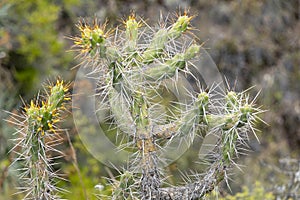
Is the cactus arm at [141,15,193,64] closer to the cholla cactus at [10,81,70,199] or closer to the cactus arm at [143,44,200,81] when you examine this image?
the cactus arm at [143,44,200,81]

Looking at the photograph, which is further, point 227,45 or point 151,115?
point 227,45

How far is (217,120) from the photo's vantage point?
345 centimetres

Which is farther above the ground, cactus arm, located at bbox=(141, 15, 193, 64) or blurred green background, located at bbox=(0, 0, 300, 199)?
cactus arm, located at bbox=(141, 15, 193, 64)

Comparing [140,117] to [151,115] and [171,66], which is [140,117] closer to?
[151,115]

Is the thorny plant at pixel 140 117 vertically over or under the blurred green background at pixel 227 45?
over

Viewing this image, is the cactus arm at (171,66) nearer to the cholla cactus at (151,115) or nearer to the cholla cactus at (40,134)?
the cholla cactus at (151,115)

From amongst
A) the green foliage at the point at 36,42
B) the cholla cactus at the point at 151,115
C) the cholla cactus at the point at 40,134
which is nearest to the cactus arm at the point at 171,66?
the cholla cactus at the point at 151,115

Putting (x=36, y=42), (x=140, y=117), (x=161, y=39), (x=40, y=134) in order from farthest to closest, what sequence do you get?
(x=36, y=42)
(x=161, y=39)
(x=140, y=117)
(x=40, y=134)

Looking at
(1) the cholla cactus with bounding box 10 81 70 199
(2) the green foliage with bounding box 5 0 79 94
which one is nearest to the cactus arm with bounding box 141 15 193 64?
(1) the cholla cactus with bounding box 10 81 70 199

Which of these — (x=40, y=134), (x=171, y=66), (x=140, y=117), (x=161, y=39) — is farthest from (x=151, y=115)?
(x=40, y=134)

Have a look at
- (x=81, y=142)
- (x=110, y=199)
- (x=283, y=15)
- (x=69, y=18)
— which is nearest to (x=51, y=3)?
(x=69, y=18)

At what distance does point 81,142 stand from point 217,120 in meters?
3.90

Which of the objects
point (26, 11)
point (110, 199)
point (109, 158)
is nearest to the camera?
point (110, 199)

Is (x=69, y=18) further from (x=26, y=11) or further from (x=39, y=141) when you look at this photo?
(x=39, y=141)
